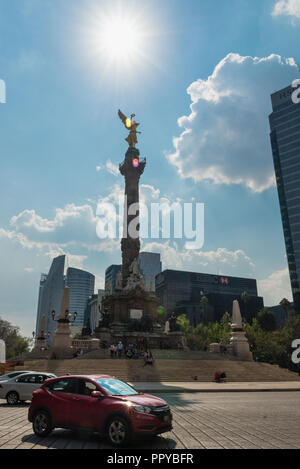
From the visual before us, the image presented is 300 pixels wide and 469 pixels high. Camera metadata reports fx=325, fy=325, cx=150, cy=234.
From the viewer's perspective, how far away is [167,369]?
2672cm

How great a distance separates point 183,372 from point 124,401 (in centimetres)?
2140

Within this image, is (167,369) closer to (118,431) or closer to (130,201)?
(118,431)

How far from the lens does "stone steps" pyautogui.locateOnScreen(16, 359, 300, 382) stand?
2470cm

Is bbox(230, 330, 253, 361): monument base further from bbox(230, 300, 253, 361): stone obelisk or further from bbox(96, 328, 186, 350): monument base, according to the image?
bbox(96, 328, 186, 350): monument base

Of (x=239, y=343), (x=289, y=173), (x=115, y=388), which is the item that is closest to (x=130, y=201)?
(x=239, y=343)

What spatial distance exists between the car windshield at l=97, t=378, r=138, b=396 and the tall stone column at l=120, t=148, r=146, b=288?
41.0m

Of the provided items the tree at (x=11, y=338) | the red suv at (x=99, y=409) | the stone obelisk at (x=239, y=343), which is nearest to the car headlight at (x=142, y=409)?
the red suv at (x=99, y=409)

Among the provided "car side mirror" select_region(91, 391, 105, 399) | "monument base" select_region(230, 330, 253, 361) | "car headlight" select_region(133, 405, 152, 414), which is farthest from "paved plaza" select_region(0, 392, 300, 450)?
"monument base" select_region(230, 330, 253, 361)

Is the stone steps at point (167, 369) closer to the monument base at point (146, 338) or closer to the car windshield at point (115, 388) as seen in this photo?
the monument base at point (146, 338)

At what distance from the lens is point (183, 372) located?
26.5 meters

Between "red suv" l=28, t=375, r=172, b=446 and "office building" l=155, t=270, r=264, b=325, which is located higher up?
"office building" l=155, t=270, r=264, b=325

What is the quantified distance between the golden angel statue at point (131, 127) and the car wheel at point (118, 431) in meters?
56.9

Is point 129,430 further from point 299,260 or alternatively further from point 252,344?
point 299,260

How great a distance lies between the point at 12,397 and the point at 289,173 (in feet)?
384
